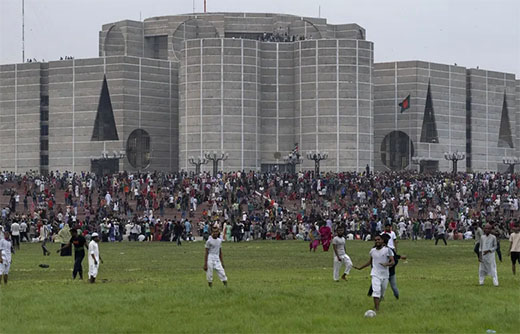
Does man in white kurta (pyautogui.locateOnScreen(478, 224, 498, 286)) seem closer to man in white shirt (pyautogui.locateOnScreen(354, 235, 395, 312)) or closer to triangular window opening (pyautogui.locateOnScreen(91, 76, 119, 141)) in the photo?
man in white shirt (pyautogui.locateOnScreen(354, 235, 395, 312))

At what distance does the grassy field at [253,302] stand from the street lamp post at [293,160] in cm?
5794

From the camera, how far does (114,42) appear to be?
117 meters

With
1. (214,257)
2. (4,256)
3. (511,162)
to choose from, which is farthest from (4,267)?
(511,162)

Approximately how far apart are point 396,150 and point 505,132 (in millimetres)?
16402

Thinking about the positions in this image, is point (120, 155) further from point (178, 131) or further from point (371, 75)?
point (371, 75)

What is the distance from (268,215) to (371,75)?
3892cm

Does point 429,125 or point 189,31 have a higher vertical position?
point 189,31

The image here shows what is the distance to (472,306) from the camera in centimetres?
2419

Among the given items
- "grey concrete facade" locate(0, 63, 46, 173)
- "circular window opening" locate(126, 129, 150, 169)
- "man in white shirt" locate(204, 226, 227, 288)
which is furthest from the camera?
"grey concrete facade" locate(0, 63, 46, 173)

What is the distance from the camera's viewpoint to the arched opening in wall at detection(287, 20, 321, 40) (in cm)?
11394

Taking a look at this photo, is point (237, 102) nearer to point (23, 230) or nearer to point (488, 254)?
point (23, 230)

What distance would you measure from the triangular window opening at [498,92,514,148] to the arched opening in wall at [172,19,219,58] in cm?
3178

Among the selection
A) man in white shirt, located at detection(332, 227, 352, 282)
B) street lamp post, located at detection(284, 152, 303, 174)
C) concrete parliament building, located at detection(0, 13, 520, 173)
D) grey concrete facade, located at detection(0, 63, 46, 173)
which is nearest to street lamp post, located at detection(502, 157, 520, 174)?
concrete parliament building, located at detection(0, 13, 520, 173)

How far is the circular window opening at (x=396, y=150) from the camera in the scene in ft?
362
